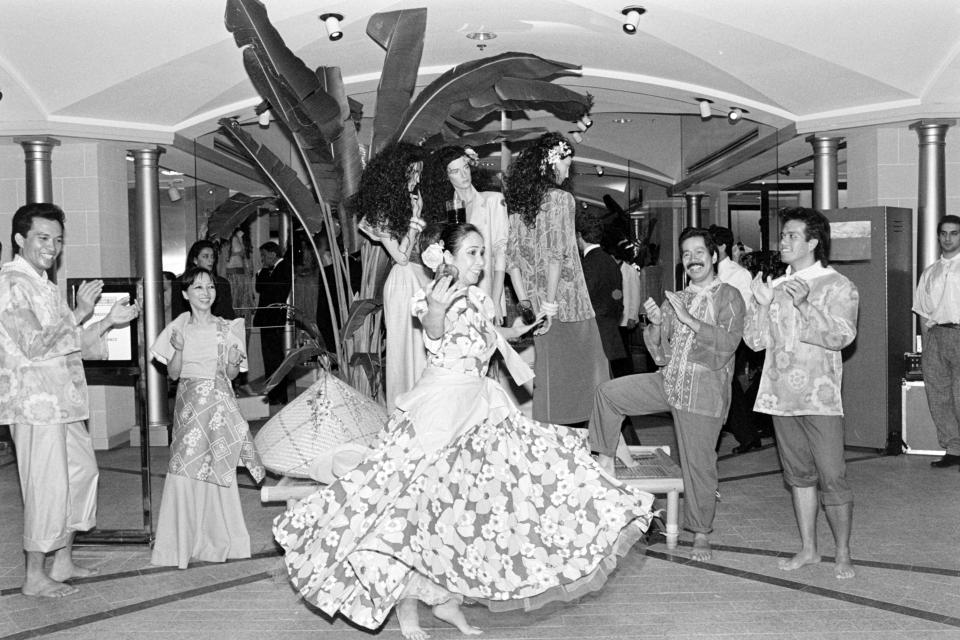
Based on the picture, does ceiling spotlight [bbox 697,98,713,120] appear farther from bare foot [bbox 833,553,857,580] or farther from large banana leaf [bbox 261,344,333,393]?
bare foot [bbox 833,553,857,580]

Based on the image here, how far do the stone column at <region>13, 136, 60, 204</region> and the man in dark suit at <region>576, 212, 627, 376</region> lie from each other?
15.2 ft

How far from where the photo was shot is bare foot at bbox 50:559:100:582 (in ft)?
15.3

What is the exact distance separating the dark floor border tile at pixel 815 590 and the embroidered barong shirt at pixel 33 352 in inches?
120

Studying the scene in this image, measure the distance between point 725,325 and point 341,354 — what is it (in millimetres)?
2664

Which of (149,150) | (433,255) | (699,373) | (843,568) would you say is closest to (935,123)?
(699,373)

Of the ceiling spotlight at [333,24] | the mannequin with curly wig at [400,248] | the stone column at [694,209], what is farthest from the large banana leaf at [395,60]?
the stone column at [694,209]

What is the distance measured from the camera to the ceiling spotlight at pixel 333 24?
6707mm

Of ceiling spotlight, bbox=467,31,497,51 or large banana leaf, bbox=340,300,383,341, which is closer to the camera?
large banana leaf, bbox=340,300,383,341

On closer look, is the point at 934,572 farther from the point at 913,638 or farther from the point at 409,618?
the point at 409,618

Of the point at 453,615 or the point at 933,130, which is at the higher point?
the point at 933,130

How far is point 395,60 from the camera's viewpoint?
6336 mm

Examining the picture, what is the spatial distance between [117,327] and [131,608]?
1629mm

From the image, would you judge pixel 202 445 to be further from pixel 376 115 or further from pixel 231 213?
pixel 231 213

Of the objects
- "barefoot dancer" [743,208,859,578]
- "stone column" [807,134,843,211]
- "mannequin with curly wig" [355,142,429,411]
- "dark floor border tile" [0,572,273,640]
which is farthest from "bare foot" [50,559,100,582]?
"stone column" [807,134,843,211]
